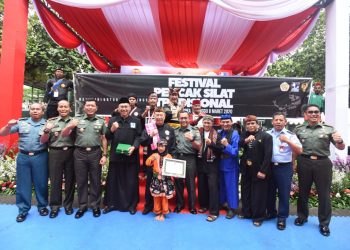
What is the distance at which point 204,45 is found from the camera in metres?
6.84

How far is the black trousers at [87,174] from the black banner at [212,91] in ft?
7.73

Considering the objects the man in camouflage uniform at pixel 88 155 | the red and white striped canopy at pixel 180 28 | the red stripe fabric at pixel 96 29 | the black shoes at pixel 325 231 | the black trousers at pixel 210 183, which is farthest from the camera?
the red stripe fabric at pixel 96 29

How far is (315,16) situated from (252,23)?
1.39m

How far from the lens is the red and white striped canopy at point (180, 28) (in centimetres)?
429

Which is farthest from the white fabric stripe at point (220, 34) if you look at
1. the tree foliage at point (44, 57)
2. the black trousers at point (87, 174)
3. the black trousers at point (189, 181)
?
the tree foliage at point (44, 57)

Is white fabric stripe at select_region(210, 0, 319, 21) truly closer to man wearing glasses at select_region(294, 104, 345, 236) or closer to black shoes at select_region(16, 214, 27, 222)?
man wearing glasses at select_region(294, 104, 345, 236)

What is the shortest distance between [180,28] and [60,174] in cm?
407

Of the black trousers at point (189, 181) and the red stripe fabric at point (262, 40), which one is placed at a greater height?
the red stripe fabric at point (262, 40)

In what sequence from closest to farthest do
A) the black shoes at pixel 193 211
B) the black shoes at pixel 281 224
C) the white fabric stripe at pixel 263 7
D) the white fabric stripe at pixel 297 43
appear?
the black shoes at pixel 281 224 < the black shoes at pixel 193 211 < the white fabric stripe at pixel 263 7 < the white fabric stripe at pixel 297 43

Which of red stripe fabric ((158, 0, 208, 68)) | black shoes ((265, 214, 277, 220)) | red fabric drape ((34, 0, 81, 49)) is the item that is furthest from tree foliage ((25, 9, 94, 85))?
black shoes ((265, 214, 277, 220))

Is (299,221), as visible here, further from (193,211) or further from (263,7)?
(263,7)

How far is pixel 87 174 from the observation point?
11.9 ft

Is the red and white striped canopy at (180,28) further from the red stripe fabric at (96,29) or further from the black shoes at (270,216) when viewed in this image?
the black shoes at (270,216)

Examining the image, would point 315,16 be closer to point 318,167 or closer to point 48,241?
point 318,167
